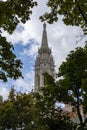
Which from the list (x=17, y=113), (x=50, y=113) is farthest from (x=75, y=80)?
(x=17, y=113)

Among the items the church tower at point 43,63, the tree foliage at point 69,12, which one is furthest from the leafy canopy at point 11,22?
the church tower at point 43,63

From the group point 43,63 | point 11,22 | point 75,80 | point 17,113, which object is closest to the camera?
point 11,22

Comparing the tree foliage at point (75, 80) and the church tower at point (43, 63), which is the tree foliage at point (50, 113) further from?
the church tower at point (43, 63)

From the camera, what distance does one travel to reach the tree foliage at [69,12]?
1405 cm

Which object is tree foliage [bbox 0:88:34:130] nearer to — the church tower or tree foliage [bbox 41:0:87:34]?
tree foliage [bbox 41:0:87:34]

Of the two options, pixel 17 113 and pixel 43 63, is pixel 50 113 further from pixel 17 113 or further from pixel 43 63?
pixel 43 63

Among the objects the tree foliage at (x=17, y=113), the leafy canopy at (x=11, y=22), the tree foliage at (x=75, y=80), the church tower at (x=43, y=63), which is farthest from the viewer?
the church tower at (x=43, y=63)

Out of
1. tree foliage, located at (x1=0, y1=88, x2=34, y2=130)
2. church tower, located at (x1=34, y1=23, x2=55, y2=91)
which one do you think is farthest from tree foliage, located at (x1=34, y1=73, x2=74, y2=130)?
church tower, located at (x1=34, y1=23, x2=55, y2=91)

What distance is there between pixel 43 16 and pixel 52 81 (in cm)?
873

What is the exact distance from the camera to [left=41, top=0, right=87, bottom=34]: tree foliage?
14.0 meters

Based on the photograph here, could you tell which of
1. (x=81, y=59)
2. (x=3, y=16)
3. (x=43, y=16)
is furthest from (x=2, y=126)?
(x=3, y=16)

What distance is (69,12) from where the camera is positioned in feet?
49.4

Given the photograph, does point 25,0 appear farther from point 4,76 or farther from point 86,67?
point 86,67

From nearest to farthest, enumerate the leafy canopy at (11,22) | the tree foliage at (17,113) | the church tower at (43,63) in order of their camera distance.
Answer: the leafy canopy at (11,22)
the tree foliage at (17,113)
the church tower at (43,63)
